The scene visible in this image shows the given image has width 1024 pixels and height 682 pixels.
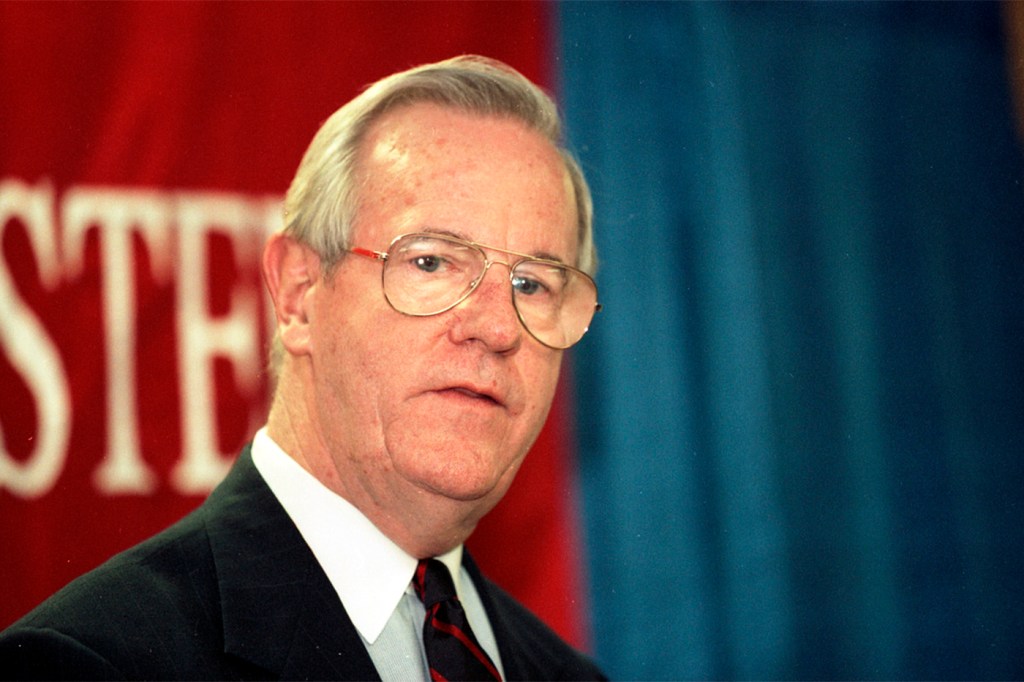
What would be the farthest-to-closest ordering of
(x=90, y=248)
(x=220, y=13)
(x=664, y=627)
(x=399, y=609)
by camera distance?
(x=664, y=627) → (x=220, y=13) → (x=90, y=248) → (x=399, y=609)

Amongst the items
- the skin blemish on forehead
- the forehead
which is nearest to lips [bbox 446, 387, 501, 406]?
the forehead

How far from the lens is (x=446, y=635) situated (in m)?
1.65

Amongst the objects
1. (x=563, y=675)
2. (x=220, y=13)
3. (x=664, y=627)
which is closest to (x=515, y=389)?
(x=563, y=675)

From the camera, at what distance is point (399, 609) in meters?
Answer: 1.66

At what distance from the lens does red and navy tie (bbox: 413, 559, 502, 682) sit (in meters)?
1.62

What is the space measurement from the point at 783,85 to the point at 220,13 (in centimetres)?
139

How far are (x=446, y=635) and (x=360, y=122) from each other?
77cm

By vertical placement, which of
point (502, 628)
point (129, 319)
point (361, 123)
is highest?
point (361, 123)

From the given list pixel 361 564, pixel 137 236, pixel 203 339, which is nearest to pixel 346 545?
pixel 361 564

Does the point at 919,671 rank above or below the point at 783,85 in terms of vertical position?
below

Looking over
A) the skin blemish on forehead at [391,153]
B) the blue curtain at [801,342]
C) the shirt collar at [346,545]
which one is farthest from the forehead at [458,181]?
the blue curtain at [801,342]

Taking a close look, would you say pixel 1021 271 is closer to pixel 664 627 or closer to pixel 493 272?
pixel 664 627

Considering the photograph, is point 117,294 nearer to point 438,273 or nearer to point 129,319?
point 129,319

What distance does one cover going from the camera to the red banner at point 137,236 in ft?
6.72
